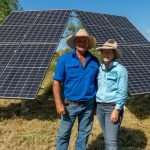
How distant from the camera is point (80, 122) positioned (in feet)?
21.3

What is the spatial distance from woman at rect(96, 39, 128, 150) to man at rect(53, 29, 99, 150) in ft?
0.69

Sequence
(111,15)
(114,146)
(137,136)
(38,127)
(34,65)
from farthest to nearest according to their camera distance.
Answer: (111,15)
(34,65)
(38,127)
(137,136)
(114,146)

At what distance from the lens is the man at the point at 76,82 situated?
20.1 ft

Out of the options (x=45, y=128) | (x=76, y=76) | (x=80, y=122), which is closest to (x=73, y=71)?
(x=76, y=76)

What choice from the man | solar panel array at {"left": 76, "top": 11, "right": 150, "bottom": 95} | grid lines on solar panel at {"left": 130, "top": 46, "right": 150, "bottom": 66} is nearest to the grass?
solar panel array at {"left": 76, "top": 11, "right": 150, "bottom": 95}

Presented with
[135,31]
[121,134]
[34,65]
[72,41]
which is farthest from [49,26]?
[72,41]

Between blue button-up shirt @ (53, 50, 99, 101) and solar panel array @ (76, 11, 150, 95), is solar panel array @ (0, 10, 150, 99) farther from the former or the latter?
blue button-up shirt @ (53, 50, 99, 101)

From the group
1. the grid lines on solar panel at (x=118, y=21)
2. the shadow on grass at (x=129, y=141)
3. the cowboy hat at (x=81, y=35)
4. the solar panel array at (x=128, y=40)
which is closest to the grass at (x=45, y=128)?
the shadow on grass at (x=129, y=141)

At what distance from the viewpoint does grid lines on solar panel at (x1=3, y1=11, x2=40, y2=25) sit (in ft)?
41.2

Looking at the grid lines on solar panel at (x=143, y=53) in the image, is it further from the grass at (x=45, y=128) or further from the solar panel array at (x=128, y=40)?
the grass at (x=45, y=128)

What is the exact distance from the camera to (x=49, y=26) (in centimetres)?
1223

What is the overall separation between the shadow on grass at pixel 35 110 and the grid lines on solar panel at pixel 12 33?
2174 millimetres

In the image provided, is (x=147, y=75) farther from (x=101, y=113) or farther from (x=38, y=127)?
(x=101, y=113)

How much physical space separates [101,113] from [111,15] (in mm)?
8635
